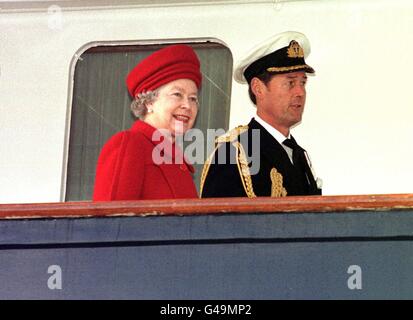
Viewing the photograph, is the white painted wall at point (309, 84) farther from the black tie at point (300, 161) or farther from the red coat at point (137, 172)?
the red coat at point (137, 172)

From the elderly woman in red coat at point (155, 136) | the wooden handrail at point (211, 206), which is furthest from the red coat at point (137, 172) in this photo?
the wooden handrail at point (211, 206)

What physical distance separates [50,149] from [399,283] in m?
1.97

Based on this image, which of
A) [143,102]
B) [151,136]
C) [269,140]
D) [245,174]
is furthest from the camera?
[143,102]

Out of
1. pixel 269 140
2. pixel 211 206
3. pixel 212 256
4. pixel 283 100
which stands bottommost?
pixel 212 256

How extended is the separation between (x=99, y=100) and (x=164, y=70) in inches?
23.0

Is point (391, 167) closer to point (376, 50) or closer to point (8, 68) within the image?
point (376, 50)

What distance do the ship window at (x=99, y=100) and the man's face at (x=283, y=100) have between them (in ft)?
1.90

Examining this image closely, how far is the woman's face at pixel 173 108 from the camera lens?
757 cm

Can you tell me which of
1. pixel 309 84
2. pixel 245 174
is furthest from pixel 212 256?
pixel 309 84

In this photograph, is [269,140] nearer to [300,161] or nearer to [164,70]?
[300,161]

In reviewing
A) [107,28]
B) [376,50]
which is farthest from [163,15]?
[376,50]

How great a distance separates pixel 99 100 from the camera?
8.17 meters

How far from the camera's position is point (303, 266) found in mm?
6605
